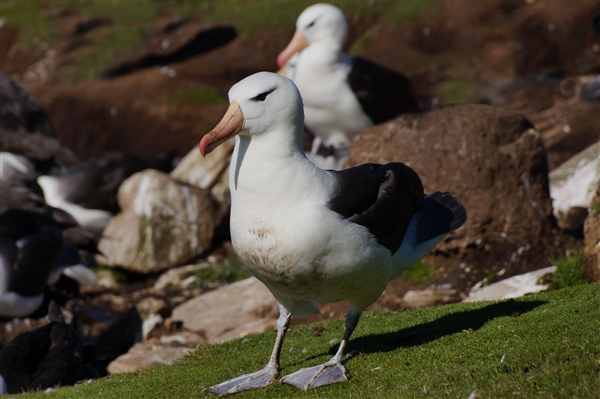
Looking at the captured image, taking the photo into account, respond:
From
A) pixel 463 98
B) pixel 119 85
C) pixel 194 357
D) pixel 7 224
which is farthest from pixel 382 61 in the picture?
pixel 194 357

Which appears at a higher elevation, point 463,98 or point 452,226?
point 452,226

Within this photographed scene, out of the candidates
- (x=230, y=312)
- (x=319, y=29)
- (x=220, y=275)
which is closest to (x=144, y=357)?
(x=230, y=312)

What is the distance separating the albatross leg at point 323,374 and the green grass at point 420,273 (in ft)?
15.0

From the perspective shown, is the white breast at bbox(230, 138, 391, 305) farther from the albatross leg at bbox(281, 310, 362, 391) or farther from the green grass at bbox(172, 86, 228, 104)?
the green grass at bbox(172, 86, 228, 104)

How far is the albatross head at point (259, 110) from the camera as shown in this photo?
18.6 feet

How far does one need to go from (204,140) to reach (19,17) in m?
22.5

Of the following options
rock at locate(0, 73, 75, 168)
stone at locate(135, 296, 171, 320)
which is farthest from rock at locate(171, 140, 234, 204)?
rock at locate(0, 73, 75, 168)

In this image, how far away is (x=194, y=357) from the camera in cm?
798

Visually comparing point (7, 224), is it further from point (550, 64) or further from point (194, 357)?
point (550, 64)

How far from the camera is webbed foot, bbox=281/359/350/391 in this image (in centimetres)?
595

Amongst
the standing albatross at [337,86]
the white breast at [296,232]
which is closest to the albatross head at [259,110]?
the white breast at [296,232]

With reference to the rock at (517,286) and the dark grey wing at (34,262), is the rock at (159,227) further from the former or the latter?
the rock at (517,286)

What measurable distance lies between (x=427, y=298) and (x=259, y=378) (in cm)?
436

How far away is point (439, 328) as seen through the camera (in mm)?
7285
